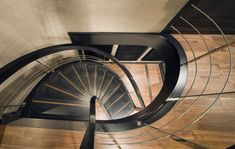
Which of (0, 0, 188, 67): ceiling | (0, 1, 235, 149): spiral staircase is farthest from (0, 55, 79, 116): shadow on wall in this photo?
(0, 0, 188, 67): ceiling

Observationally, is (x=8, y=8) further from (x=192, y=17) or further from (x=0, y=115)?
(x=192, y=17)

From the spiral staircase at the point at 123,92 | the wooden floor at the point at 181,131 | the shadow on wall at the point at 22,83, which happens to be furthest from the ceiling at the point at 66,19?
the wooden floor at the point at 181,131

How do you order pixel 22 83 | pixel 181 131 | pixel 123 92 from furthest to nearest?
pixel 123 92, pixel 22 83, pixel 181 131

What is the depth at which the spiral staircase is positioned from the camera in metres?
1.33

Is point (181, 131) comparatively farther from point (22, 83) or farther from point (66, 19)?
point (22, 83)

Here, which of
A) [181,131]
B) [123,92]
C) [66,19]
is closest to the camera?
[181,131]

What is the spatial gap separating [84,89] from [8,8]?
5.36 ft

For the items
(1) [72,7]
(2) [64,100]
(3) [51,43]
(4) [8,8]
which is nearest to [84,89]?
(2) [64,100]

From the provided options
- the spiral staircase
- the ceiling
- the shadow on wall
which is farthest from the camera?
the shadow on wall

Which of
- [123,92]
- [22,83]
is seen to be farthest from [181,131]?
[22,83]

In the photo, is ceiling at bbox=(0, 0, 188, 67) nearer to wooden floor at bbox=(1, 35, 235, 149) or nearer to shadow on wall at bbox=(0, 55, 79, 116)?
shadow on wall at bbox=(0, 55, 79, 116)

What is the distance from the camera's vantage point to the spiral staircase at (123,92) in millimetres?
1325

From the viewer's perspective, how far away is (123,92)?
2926mm

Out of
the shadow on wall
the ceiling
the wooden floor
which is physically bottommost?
the wooden floor
